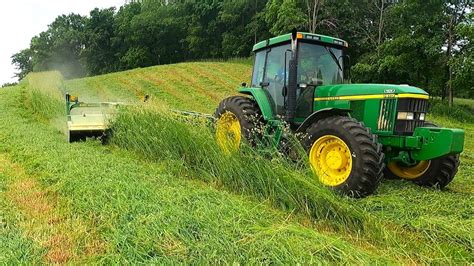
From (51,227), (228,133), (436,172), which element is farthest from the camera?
(228,133)

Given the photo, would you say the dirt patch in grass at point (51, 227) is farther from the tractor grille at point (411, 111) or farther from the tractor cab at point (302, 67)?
the tractor grille at point (411, 111)

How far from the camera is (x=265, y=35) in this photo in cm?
3975

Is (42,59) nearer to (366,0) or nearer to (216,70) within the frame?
(216,70)

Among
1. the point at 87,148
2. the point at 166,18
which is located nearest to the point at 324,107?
the point at 87,148

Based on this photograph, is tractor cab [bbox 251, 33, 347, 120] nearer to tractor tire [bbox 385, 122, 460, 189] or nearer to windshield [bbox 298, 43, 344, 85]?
windshield [bbox 298, 43, 344, 85]

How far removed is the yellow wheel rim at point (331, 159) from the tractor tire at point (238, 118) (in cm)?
103

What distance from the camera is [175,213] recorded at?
11.9ft

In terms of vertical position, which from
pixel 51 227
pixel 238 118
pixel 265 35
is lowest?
pixel 51 227

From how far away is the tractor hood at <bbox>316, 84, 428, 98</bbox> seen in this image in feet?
17.1

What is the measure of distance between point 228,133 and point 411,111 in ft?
8.37

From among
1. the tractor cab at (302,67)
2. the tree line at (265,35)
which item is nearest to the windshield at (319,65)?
the tractor cab at (302,67)

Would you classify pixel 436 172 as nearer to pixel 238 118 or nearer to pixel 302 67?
pixel 302 67

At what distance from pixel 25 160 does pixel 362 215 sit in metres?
5.25

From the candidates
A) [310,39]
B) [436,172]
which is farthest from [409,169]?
[310,39]
